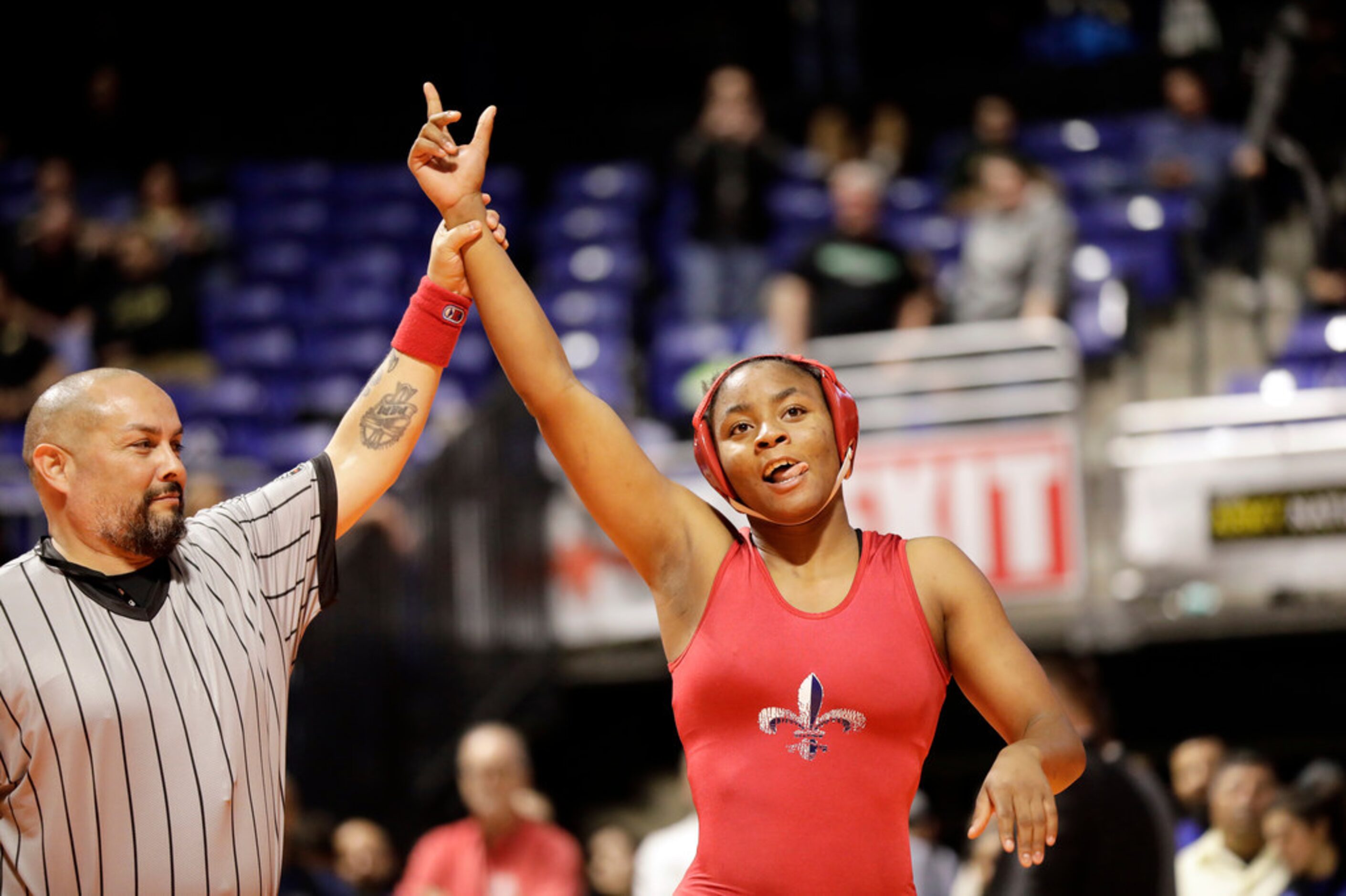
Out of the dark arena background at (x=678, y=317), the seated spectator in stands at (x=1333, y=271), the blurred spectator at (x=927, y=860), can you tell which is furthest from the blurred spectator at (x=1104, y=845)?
the seated spectator in stands at (x=1333, y=271)

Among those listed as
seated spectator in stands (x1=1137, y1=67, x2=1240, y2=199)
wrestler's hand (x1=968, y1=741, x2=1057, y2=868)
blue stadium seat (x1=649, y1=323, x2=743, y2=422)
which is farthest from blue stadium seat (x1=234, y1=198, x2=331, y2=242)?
wrestler's hand (x1=968, y1=741, x2=1057, y2=868)

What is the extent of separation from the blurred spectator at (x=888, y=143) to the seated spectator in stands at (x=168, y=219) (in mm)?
4584

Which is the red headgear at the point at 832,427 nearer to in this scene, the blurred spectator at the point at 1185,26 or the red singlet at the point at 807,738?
the red singlet at the point at 807,738

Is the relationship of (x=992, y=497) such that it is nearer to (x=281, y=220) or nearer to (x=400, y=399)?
(x=400, y=399)

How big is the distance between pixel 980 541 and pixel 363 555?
117 inches

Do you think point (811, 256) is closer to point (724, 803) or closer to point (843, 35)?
point (843, 35)

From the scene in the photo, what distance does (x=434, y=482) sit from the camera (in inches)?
343

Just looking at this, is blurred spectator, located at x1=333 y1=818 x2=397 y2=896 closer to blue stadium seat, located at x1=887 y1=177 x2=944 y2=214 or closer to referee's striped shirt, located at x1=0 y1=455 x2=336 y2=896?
referee's striped shirt, located at x1=0 y1=455 x2=336 y2=896

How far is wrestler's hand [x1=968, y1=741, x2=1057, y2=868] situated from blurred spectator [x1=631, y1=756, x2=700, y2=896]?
12.2ft

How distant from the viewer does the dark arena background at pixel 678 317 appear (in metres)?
8.21

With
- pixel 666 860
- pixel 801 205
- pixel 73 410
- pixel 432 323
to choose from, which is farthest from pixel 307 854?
pixel 801 205

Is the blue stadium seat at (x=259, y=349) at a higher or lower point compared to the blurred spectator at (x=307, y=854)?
higher

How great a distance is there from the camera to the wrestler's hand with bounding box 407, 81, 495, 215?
339cm

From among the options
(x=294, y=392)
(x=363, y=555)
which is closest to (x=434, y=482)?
(x=363, y=555)
